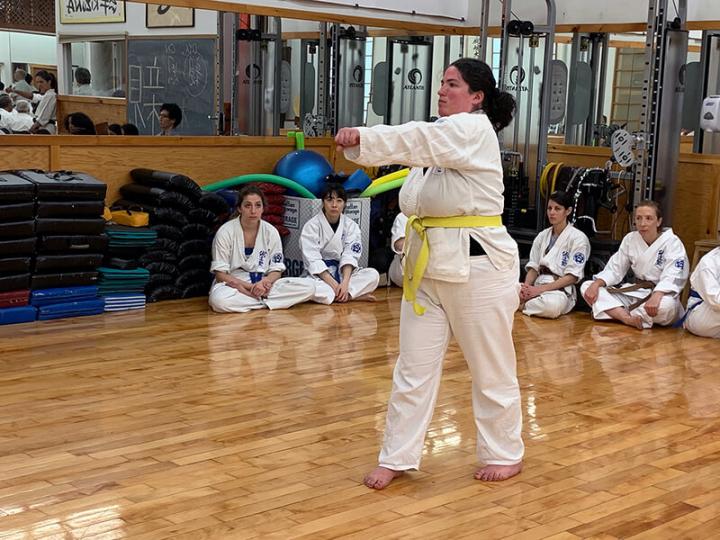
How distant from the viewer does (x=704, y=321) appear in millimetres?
5820

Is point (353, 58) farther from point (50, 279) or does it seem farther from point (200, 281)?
point (50, 279)

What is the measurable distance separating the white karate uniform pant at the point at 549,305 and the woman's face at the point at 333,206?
1.31m

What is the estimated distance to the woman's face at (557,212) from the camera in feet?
20.9

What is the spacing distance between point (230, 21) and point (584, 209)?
9.10 ft

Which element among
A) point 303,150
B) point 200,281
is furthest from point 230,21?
point 200,281

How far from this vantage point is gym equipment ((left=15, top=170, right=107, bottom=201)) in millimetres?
5668

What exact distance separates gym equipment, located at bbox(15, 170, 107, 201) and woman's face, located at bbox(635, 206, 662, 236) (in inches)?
121

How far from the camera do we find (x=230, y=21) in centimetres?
727

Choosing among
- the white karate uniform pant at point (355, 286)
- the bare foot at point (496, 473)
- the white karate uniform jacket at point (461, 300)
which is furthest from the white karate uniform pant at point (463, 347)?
the white karate uniform pant at point (355, 286)

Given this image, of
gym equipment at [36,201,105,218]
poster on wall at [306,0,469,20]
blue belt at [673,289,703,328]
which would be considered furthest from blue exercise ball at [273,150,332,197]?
blue belt at [673,289,703,328]

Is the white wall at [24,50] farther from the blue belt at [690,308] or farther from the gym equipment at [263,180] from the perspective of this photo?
the blue belt at [690,308]

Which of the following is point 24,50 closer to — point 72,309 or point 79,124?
point 79,124

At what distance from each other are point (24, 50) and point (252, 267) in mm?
1810

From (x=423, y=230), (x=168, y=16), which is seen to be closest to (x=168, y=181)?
(x=168, y=16)
